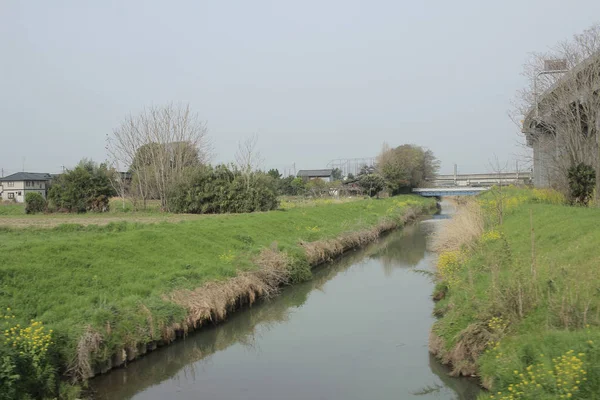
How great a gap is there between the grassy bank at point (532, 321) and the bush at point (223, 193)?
1947cm

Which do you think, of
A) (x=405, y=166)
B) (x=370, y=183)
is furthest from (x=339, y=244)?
(x=405, y=166)

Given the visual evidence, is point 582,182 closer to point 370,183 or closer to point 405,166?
point 370,183

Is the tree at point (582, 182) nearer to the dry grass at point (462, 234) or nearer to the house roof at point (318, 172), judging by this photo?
the dry grass at point (462, 234)

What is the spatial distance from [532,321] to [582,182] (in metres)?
13.5

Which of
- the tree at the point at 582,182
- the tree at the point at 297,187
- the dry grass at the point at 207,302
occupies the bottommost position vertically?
the dry grass at the point at 207,302

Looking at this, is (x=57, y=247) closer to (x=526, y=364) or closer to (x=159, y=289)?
(x=159, y=289)

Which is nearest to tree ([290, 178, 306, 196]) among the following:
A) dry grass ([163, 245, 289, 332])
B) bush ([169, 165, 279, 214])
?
bush ([169, 165, 279, 214])

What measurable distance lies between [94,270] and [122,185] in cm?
2534

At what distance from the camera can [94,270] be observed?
11.0 m

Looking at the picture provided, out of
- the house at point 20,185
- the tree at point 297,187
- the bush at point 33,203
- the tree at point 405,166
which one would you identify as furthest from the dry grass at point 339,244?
the house at point 20,185

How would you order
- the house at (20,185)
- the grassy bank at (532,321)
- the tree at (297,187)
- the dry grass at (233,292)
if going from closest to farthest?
the grassy bank at (532,321), the dry grass at (233,292), the tree at (297,187), the house at (20,185)

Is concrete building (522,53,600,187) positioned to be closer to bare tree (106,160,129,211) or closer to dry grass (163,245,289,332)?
dry grass (163,245,289,332)

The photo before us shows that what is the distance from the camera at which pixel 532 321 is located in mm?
7066

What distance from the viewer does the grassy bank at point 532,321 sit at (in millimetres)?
5172
